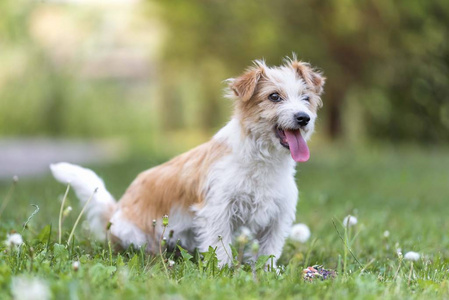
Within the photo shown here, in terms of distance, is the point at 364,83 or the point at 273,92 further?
the point at 364,83

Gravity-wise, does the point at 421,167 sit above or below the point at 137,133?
above

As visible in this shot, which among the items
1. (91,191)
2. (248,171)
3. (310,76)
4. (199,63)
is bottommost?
(91,191)

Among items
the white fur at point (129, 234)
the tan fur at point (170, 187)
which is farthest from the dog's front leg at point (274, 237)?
the white fur at point (129, 234)

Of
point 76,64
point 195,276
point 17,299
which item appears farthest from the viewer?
point 76,64

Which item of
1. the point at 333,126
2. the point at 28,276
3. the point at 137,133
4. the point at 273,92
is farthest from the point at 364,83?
the point at 28,276

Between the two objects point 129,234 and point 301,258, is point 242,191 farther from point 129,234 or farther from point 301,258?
point 129,234

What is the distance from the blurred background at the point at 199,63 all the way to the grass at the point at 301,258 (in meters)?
5.53

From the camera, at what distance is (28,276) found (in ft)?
9.91

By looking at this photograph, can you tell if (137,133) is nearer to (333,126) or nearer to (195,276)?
(333,126)

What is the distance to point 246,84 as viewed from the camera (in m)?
4.20

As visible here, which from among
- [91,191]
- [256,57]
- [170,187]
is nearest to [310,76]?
[170,187]

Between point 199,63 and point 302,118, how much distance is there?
16509 mm

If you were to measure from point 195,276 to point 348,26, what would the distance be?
12.3 metres

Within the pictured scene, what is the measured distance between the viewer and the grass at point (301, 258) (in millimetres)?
3000
